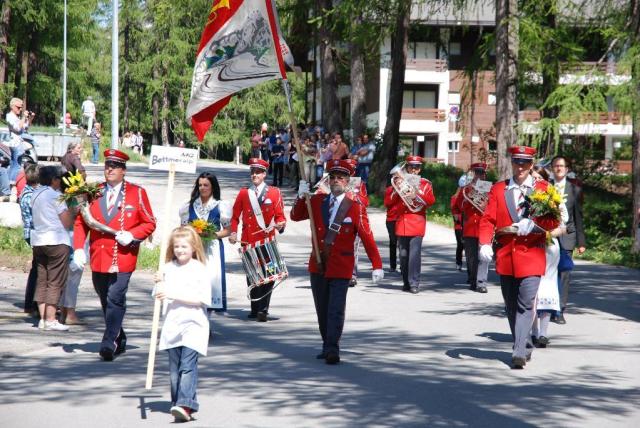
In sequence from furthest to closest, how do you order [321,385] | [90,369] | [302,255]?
[302,255] → [90,369] → [321,385]

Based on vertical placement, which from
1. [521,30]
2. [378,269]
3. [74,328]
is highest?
[521,30]

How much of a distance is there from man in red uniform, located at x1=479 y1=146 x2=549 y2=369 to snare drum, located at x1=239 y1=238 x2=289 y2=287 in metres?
3.57

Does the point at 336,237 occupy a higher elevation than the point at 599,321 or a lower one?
higher

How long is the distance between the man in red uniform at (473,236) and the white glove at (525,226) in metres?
6.37

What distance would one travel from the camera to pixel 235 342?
12109mm

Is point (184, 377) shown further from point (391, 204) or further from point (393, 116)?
point (393, 116)

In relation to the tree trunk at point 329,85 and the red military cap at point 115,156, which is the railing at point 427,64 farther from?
the red military cap at point 115,156

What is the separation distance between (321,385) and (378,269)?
1.88m

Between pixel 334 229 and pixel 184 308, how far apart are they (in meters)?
2.97

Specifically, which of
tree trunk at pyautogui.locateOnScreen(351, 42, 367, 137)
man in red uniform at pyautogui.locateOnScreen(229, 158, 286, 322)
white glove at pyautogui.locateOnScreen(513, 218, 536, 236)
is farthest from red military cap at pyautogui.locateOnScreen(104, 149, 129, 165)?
tree trunk at pyautogui.locateOnScreen(351, 42, 367, 137)

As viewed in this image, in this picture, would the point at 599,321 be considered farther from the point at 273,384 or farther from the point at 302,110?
the point at 302,110

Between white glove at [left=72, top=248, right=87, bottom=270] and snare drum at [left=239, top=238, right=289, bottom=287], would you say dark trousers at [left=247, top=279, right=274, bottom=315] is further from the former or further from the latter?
white glove at [left=72, top=248, right=87, bottom=270]

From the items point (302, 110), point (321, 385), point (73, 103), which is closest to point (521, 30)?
point (321, 385)

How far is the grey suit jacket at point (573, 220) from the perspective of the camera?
13.9 m
